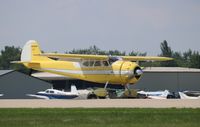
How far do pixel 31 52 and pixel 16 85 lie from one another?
945cm

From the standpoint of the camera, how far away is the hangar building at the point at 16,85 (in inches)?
1855

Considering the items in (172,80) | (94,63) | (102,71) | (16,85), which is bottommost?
(172,80)

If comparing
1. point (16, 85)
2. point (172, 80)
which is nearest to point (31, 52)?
point (16, 85)

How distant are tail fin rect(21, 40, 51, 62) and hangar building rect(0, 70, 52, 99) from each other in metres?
7.78

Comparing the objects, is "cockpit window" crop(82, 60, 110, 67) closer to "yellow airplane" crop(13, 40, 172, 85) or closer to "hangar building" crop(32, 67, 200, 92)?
"yellow airplane" crop(13, 40, 172, 85)

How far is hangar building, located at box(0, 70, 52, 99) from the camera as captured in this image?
47125 mm

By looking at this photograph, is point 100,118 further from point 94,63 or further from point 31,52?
point 31,52

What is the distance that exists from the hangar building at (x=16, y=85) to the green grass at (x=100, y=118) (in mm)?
27608

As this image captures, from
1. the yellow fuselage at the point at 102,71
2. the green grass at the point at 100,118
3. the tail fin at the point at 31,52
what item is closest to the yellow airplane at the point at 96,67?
the yellow fuselage at the point at 102,71

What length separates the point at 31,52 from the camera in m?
39.3

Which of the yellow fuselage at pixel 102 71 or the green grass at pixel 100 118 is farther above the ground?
the yellow fuselage at pixel 102 71

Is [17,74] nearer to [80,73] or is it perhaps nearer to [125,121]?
[80,73]

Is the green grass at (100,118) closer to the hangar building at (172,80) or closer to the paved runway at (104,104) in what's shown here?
the paved runway at (104,104)

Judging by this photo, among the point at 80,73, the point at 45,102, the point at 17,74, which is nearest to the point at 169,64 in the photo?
the point at 17,74
